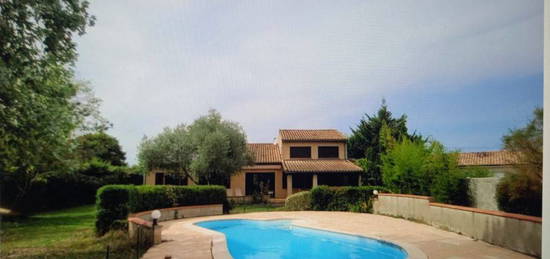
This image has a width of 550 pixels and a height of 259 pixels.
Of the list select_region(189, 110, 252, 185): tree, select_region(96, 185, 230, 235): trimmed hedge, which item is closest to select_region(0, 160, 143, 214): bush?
select_region(96, 185, 230, 235): trimmed hedge

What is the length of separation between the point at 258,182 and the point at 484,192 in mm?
16653

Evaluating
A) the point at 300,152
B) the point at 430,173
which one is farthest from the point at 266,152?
the point at 430,173

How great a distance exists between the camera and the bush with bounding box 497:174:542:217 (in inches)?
305

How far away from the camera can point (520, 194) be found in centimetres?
828

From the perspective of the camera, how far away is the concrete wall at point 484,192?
9859 millimetres

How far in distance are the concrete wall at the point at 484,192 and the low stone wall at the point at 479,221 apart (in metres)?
0.91

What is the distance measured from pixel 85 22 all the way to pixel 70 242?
6043 mm

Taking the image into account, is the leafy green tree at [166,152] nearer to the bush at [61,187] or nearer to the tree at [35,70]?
the bush at [61,187]

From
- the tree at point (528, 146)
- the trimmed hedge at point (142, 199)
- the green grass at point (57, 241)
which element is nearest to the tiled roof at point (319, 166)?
the trimmed hedge at point (142, 199)

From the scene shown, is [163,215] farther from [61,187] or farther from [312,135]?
[312,135]

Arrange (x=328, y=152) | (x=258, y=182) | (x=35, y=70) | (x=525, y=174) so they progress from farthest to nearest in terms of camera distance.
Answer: (x=328, y=152), (x=258, y=182), (x=525, y=174), (x=35, y=70)

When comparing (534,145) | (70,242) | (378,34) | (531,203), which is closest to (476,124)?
(378,34)

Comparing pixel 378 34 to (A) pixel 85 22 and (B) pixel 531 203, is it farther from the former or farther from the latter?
(B) pixel 531 203

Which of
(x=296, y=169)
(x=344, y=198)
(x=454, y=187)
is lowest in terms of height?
(x=344, y=198)
